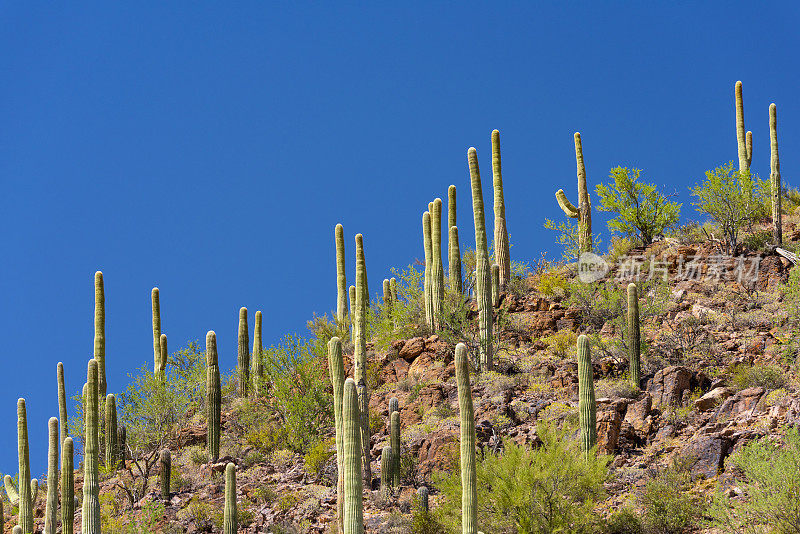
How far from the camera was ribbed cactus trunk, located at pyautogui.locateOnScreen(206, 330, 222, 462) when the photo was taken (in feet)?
78.9

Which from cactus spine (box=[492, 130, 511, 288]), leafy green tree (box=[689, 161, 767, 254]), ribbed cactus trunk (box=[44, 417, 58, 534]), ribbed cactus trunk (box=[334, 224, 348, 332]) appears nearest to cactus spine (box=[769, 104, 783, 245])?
leafy green tree (box=[689, 161, 767, 254])

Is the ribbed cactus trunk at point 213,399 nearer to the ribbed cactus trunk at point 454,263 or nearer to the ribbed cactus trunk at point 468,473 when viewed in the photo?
the ribbed cactus trunk at point 454,263

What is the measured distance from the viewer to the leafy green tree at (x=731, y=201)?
3050 cm

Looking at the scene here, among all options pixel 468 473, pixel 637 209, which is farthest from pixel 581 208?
pixel 468 473

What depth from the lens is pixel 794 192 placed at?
36250 millimetres

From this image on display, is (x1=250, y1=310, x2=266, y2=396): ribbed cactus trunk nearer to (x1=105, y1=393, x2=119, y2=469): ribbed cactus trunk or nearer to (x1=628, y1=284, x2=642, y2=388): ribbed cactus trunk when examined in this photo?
(x1=105, y1=393, x2=119, y2=469): ribbed cactus trunk

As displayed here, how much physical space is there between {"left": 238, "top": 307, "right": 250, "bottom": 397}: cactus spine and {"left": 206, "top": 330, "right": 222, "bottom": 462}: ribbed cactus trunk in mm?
4063

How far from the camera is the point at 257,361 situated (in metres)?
29.3

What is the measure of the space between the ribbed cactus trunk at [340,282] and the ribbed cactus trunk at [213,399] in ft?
16.9

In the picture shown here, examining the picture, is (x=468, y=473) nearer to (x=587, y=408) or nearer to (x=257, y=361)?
(x=587, y=408)

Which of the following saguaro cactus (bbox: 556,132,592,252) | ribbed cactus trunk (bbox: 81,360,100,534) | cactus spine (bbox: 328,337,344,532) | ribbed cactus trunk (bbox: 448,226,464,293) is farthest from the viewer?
saguaro cactus (bbox: 556,132,592,252)

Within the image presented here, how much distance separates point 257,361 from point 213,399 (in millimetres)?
5322

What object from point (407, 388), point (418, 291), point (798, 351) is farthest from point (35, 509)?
point (798, 351)

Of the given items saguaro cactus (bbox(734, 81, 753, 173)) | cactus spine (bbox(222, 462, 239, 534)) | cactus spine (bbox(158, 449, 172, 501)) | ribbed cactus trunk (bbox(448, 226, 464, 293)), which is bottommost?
cactus spine (bbox(222, 462, 239, 534))
